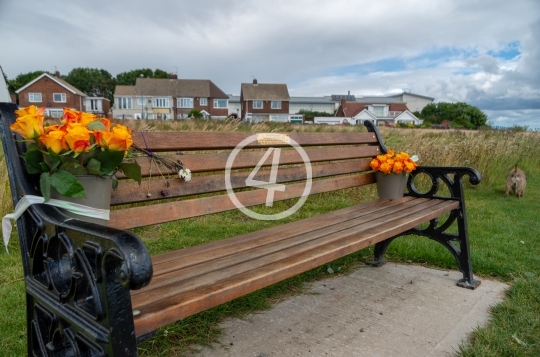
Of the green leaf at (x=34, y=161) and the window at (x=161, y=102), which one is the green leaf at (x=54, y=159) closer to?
the green leaf at (x=34, y=161)

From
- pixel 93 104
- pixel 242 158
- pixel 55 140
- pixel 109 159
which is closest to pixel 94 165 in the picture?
pixel 109 159

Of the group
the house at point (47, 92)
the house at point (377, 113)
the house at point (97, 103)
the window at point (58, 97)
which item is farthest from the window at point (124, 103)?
the house at point (377, 113)

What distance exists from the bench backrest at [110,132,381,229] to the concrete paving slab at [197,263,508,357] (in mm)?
745

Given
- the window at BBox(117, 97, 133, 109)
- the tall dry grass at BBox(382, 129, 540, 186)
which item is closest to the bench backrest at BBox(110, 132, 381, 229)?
the tall dry grass at BBox(382, 129, 540, 186)

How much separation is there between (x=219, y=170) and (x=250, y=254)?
666 mm

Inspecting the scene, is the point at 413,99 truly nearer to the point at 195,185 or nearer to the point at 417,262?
the point at 417,262

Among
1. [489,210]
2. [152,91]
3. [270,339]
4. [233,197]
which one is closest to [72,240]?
[233,197]

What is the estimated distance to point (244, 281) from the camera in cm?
165

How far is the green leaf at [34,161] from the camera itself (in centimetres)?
160

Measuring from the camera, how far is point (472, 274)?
344 cm

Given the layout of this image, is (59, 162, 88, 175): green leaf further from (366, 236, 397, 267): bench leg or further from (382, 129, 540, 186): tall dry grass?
(382, 129, 540, 186): tall dry grass

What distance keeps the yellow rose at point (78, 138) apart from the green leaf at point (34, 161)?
6.4 inches

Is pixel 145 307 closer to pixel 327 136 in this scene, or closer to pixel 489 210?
pixel 327 136

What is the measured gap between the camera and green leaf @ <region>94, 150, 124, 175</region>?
64.9 inches
